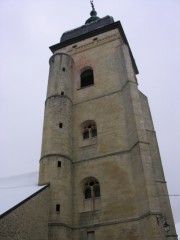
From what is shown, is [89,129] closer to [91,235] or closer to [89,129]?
[89,129]

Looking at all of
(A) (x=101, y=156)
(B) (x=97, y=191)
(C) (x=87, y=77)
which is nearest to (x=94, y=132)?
(A) (x=101, y=156)

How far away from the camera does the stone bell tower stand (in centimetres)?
1330

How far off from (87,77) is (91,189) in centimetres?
982

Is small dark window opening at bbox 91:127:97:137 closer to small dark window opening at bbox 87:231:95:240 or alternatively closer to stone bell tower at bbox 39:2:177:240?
stone bell tower at bbox 39:2:177:240

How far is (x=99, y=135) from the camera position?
17.2 metres

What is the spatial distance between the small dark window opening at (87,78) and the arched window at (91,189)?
27.3 ft

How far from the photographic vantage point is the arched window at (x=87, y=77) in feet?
71.4

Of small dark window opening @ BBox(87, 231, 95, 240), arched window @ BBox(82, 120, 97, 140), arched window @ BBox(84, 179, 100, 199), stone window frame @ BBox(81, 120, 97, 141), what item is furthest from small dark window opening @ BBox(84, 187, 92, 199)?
arched window @ BBox(82, 120, 97, 140)

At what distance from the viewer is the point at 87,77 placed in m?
22.3

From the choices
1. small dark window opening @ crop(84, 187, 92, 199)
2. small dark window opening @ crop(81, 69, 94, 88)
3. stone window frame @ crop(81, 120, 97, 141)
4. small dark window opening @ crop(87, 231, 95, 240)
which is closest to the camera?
small dark window opening @ crop(87, 231, 95, 240)

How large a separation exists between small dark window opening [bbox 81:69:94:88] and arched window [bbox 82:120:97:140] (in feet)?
13.6

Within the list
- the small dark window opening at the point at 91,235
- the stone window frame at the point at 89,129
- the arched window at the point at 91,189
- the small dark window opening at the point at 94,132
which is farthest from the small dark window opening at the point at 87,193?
the small dark window opening at the point at 94,132

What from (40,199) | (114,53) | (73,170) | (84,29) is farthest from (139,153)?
(84,29)

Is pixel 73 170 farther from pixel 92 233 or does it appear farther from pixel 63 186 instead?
pixel 92 233
